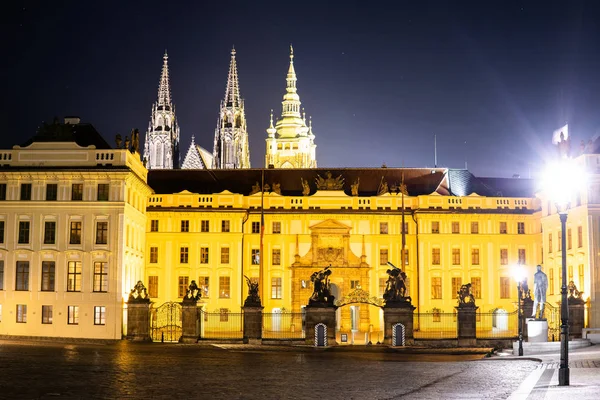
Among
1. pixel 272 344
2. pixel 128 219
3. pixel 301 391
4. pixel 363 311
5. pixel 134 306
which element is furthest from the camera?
pixel 363 311

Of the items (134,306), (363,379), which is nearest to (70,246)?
(134,306)

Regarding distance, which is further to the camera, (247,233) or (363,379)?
(247,233)

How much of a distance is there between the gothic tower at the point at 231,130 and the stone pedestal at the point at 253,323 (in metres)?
78.9

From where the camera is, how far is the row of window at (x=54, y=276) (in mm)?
48625

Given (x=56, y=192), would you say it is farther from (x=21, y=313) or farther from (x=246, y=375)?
(x=246, y=375)

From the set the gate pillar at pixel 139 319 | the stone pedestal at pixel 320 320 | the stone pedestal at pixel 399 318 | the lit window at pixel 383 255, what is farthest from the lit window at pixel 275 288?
the stone pedestal at pixel 399 318

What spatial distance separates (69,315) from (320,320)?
15.9 m

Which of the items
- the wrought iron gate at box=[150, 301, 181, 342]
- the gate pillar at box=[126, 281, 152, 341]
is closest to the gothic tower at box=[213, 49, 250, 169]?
the wrought iron gate at box=[150, 301, 181, 342]

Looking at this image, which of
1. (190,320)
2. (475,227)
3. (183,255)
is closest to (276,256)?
(183,255)

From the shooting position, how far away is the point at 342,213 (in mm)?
63656

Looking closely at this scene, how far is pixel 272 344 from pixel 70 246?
15452 mm

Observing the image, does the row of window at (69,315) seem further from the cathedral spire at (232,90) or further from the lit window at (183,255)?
the cathedral spire at (232,90)

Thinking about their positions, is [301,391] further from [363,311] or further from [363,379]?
[363,311]

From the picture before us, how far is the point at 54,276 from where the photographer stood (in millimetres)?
48781
